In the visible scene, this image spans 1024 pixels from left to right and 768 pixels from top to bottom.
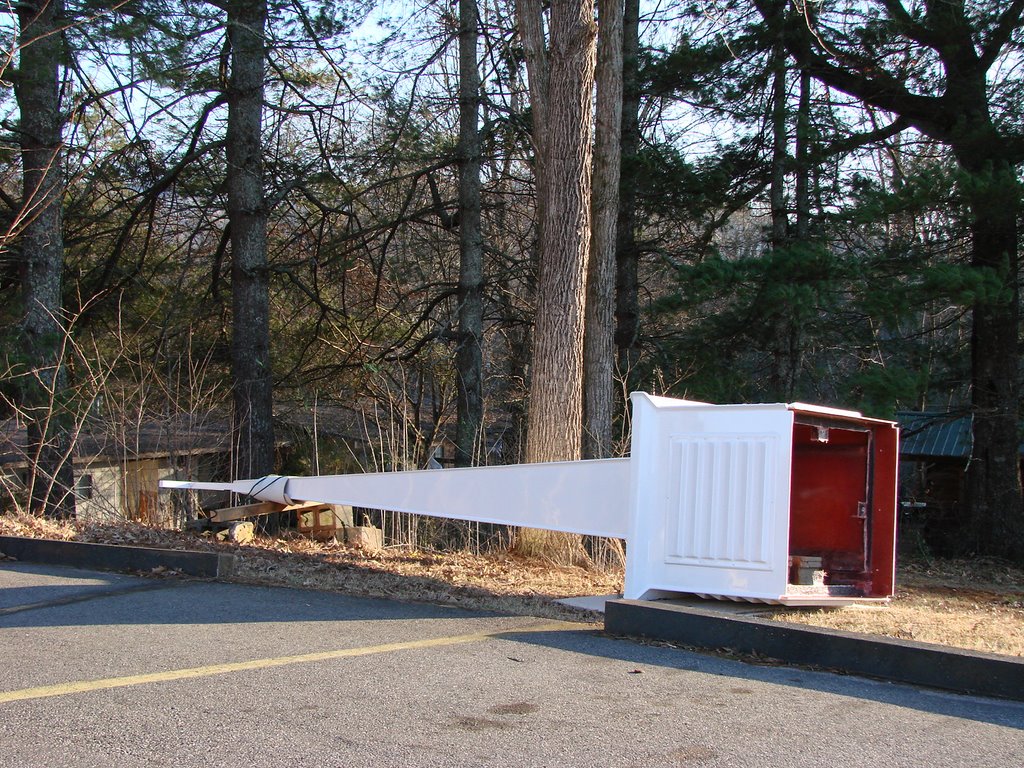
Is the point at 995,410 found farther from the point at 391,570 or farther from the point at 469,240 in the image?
the point at 391,570

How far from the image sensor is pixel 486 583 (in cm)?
813

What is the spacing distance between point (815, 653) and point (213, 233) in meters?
15.7

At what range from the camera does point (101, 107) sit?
47.3ft

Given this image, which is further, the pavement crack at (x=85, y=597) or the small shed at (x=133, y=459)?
the small shed at (x=133, y=459)

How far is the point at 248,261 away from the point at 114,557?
968 centimetres

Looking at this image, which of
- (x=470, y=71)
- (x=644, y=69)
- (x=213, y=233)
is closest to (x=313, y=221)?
(x=213, y=233)

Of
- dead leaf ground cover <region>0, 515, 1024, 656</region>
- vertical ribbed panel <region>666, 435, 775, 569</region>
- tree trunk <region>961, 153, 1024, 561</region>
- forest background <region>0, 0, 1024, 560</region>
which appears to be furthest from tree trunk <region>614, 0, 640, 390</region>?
vertical ribbed panel <region>666, 435, 775, 569</region>

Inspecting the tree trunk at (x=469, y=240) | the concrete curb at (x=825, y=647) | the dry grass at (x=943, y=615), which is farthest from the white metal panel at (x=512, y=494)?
the tree trunk at (x=469, y=240)

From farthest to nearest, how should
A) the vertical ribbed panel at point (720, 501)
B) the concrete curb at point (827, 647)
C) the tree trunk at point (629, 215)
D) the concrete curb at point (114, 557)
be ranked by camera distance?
the tree trunk at point (629, 215)
the concrete curb at point (114, 557)
the vertical ribbed panel at point (720, 501)
the concrete curb at point (827, 647)

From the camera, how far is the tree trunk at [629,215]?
16.8m

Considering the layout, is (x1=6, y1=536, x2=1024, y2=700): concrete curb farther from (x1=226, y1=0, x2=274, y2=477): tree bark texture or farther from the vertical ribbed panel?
(x1=226, y1=0, x2=274, y2=477): tree bark texture

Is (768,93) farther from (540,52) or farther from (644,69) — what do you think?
(540,52)

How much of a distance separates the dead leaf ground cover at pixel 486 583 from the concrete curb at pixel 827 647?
29.7 inches

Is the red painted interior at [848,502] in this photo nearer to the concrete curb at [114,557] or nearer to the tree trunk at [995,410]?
the concrete curb at [114,557]
